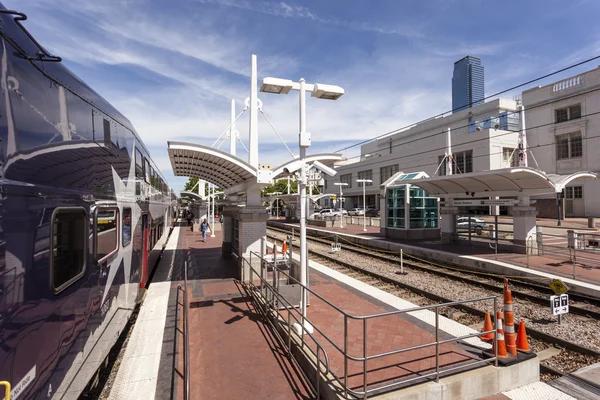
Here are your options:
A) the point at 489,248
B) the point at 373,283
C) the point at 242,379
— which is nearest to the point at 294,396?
the point at 242,379

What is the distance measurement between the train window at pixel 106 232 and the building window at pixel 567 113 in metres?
51.4

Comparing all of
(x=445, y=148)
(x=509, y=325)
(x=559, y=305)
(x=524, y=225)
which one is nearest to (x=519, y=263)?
(x=524, y=225)

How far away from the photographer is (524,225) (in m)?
15.4

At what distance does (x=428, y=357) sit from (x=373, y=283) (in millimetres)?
5832

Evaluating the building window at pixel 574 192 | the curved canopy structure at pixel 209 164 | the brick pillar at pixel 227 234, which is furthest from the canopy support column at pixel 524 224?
the building window at pixel 574 192

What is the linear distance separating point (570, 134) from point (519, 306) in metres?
43.7

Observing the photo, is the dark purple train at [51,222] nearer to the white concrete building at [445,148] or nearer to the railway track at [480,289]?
the railway track at [480,289]

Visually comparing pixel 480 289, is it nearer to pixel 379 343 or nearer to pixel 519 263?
pixel 519 263

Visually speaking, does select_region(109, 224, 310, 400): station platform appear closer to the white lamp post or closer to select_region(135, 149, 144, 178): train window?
the white lamp post

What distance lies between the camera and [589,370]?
534cm

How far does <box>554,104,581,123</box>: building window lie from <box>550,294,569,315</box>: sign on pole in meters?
44.2

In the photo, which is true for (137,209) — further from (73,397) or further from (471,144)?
(471,144)

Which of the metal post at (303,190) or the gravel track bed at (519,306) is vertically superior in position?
the metal post at (303,190)

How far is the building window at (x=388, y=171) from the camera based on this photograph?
2369 inches
